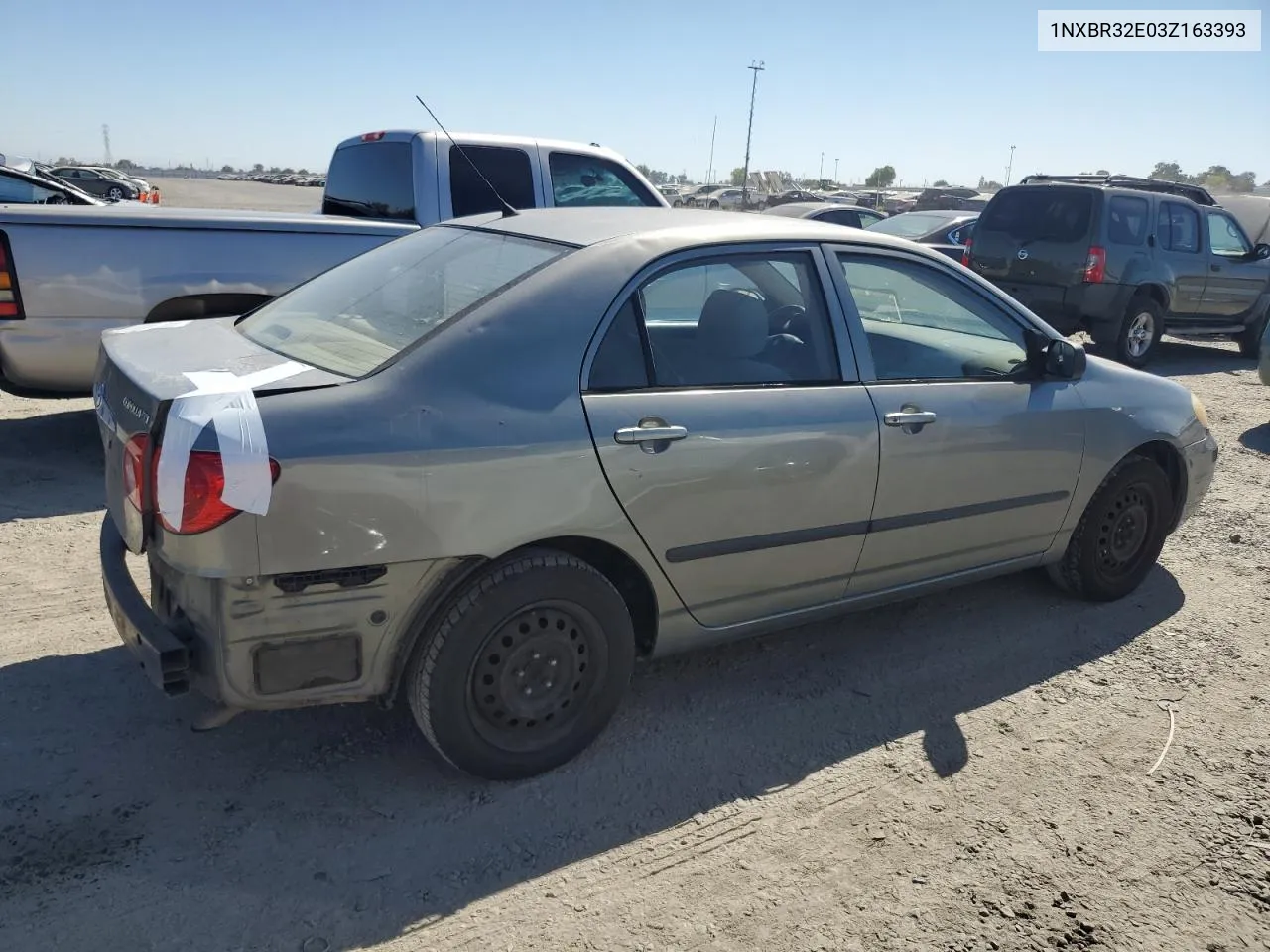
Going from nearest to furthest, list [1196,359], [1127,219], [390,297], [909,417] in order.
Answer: [390,297] < [909,417] < [1127,219] < [1196,359]

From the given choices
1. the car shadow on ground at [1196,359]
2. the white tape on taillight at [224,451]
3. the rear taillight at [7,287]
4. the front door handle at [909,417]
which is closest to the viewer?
the white tape on taillight at [224,451]

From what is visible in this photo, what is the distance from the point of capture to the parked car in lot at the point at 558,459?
2598mm

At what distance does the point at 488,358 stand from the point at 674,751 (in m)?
1.43

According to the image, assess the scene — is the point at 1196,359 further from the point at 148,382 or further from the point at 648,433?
the point at 148,382

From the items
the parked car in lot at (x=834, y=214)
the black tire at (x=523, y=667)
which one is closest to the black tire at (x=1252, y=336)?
the parked car in lot at (x=834, y=214)

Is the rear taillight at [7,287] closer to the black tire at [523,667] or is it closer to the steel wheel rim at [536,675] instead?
the black tire at [523,667]

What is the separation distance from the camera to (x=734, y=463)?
10.5 feet

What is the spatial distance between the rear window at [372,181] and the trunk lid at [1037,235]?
7.10 metres

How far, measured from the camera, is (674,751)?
332 centimetres

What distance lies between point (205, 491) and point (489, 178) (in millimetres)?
4910

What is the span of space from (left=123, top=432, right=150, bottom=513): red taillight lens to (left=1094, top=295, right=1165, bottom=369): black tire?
10518 mm

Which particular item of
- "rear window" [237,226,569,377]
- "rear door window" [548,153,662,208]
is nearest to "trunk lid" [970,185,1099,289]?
"rear door window" [548,153,662,208]

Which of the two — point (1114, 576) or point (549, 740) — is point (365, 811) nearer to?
→ point (549, 740)

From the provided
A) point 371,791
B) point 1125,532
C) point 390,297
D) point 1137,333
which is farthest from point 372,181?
point 1137,333
